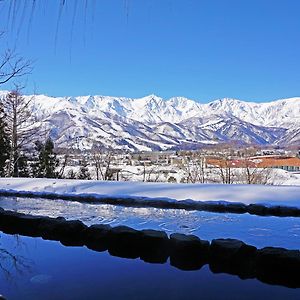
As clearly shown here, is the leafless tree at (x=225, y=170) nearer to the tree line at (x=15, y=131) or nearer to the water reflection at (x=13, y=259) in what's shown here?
the tree line at (x=15, y=131)

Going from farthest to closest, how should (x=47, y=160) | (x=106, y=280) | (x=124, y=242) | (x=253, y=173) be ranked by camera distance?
(x=253, y=173), (x=47, y=160), (x=124, y=242), (x=106, y=280)

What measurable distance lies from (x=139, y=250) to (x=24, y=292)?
147cm

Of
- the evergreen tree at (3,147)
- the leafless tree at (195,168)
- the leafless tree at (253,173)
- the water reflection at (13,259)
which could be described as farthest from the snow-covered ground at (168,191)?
the leafless tree at (195,168)

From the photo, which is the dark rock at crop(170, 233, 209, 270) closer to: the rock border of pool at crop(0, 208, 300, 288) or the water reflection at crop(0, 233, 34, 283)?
the rock border of pool at crop(0, 208, 300, 288)

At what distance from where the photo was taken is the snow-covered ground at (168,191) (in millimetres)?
6898

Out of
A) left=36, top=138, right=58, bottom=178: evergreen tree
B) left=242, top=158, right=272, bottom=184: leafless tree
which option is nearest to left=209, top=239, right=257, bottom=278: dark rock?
left=36, top=138, right=58, bottom=178: evergreen tree

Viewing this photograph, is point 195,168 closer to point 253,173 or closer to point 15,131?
point 253,173

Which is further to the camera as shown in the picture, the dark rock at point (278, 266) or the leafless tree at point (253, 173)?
the leafless tree at point (253, 173)

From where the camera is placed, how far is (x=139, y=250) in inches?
161

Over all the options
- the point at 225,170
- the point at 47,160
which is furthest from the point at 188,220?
the point at 47,160

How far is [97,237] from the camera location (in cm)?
437

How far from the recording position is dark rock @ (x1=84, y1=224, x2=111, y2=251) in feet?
13.9

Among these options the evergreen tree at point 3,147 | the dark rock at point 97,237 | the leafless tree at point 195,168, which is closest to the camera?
the dark rock at point 97,237

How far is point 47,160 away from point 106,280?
69.7 ft
